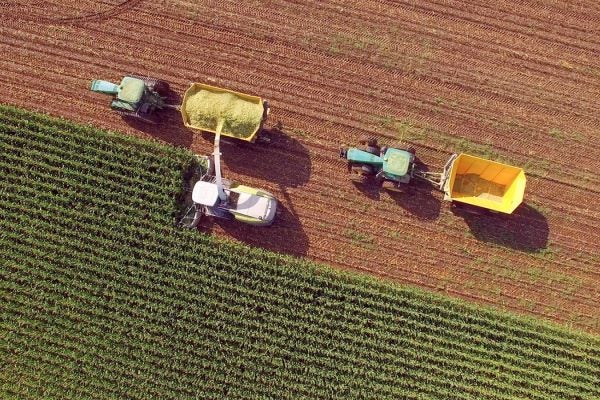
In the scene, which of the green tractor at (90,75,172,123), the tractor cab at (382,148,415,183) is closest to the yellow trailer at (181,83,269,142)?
the green tractor at (90,75,172,123)

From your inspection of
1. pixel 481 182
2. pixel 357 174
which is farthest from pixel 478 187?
pixel 357 174

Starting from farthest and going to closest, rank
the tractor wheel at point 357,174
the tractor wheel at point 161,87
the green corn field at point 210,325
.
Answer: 1. the tractor wheel at point 161,87
2. the tractor wheel at point 357,174
3. the green corn field at point 210,325

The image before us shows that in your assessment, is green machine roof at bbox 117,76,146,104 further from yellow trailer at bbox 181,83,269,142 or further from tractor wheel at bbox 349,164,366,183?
tractor wheel at bbox 349,164,366,183

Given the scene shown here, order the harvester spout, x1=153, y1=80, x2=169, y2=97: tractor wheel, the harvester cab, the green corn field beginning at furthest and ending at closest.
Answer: x1=153, y1=80, x2=169, y2=97: tractor wheel < the green corn field < the harvester cab < the harvester spout

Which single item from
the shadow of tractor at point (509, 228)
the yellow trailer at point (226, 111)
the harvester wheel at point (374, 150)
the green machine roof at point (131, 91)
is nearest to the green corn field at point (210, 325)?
the yellow trailer at point (226, 111)

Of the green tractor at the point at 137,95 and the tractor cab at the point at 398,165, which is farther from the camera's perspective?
the green tractor at the point at 137,95

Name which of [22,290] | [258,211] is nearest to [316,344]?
[258,211]

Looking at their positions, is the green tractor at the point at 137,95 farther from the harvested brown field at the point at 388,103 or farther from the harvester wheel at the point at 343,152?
the harvester wheel at the point at 343,152
